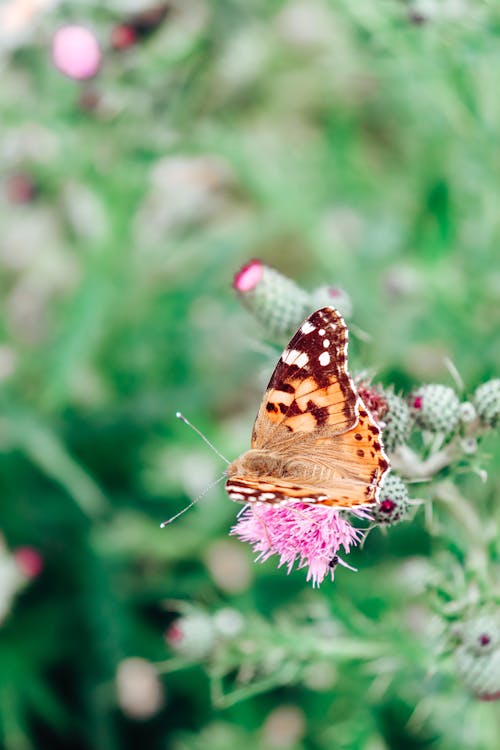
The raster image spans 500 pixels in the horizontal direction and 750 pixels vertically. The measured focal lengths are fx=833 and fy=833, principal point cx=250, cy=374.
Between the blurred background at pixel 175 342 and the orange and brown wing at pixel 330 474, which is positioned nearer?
the orange and brown wing at pixel 330 474

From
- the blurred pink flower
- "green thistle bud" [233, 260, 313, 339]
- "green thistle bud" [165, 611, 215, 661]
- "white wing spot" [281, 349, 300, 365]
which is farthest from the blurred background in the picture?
"white wing spot" [281, 349, 300, 365]

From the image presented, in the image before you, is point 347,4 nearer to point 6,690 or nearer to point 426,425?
point 426,425

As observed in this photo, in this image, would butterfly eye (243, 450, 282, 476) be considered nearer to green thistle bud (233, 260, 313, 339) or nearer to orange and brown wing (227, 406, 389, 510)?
orange and brown wing (227, 406, 389, 510)

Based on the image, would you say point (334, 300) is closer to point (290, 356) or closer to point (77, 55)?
point (290, 356)

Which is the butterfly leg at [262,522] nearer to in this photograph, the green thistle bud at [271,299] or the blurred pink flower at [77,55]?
the green thistle bud at [271,299]

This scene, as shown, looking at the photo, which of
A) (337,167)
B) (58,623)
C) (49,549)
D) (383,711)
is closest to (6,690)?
(58,623)

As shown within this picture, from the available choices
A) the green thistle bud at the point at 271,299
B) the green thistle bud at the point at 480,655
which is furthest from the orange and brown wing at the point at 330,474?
the green thistle bud at the point at 480,655

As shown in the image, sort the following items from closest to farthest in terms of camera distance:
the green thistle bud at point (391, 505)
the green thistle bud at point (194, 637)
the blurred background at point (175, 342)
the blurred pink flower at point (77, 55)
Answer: the green thistle bud at point (391, 505), the green thistle bud at point (194, 637), the blurred background at point (175, 342), the blurred pink flower at point (77, 55)
